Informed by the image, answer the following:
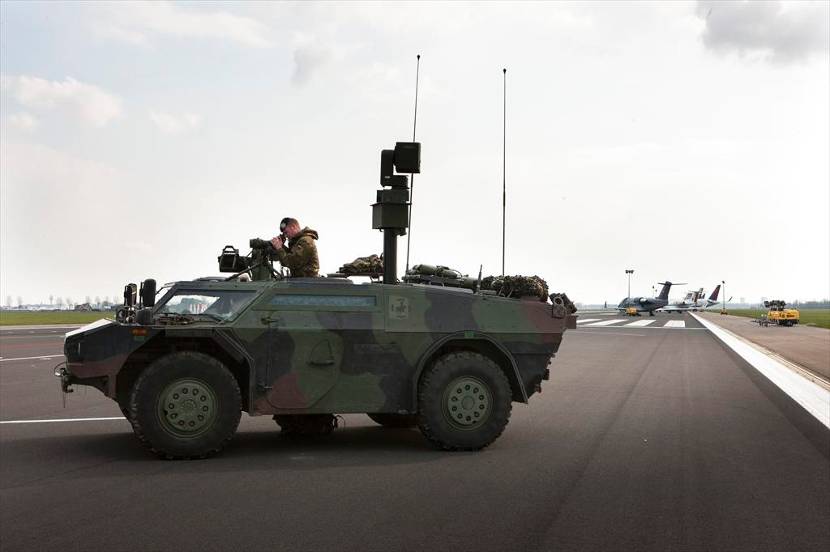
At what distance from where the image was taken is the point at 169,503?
5.77 metres

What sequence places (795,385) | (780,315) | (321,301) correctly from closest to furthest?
(321,301) < (795,385) < (780,315)

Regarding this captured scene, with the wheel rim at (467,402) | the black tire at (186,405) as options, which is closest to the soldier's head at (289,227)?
the black tire at (186,405)

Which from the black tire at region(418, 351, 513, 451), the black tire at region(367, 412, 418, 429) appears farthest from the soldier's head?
the black tire at region(367, 412, 418, 429)

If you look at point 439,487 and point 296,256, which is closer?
point 439,487

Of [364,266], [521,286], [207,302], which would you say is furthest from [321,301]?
[521,286]

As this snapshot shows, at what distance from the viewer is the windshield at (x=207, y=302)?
25.2 feet

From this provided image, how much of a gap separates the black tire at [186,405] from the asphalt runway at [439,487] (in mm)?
192

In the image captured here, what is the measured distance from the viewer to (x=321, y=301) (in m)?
7.80

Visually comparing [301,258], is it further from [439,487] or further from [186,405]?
[439,487]

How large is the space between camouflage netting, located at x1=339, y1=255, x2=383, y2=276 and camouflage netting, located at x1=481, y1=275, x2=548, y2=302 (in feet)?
4.31

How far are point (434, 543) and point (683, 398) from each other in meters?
9.08

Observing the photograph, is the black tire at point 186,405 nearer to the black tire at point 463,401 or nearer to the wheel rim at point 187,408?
the wheel rim at point 187,408

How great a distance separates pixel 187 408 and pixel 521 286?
362 centimetres

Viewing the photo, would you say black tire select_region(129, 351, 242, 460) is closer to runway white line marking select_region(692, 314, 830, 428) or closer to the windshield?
the windshield
